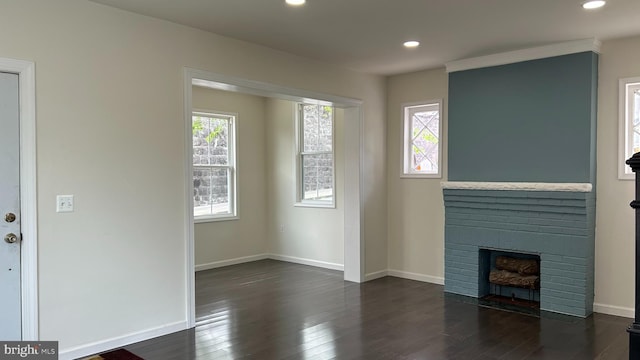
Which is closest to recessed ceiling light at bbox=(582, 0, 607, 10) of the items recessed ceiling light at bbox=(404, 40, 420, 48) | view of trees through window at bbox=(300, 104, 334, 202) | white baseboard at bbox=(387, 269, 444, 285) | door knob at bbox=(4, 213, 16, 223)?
recessed ceiling light at bbox=(404, 40, 420, 48)

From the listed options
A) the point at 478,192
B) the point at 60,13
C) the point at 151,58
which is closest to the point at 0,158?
the point at 60,13

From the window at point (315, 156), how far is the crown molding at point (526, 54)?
2.08 meters

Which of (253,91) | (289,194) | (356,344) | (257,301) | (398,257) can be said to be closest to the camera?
(356,344)

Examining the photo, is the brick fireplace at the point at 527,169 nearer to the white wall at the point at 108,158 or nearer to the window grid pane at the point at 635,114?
the window grid pane at the point at 635,114

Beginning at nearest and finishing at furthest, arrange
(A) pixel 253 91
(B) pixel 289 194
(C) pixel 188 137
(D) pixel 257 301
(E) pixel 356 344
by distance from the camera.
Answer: (E) pixel 356 344
(C) pixel 188 137
(A) pixel 253 91
(D) pixel 257 301
(B) pixel 289 194

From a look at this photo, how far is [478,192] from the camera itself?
5.01m

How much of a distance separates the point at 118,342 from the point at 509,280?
370cm

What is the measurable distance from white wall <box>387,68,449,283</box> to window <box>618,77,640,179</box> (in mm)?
1789

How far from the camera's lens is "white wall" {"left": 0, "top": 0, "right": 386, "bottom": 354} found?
10.7 feet

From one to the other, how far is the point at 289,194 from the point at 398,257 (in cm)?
201

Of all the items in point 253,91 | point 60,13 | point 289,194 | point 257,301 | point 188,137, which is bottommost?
point 257,301

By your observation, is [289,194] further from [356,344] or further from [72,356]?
[72,356]

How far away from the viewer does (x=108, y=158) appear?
→ 3559 millimetres

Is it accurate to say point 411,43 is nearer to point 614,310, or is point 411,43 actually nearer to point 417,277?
point 417,277
